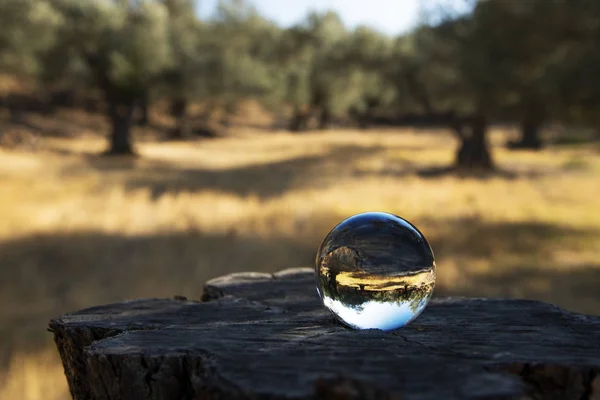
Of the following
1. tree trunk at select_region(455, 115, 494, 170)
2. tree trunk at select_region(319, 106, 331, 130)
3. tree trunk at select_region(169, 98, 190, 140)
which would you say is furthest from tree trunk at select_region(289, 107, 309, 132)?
tree trunk at select_region(455, 115, 494, 170)

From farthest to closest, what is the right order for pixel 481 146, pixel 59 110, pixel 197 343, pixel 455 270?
pixel 59 110 < pixel 481 146 < pixel 455 270 < pixel 197 343

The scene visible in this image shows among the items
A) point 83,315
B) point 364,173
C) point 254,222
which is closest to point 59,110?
point 364,173

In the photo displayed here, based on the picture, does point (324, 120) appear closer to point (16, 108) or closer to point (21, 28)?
point (16, 108)

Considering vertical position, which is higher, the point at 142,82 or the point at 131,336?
the point at 142,82

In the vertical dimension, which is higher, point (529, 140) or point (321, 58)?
point (321, 58)

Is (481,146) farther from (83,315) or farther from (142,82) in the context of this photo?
(83,315)

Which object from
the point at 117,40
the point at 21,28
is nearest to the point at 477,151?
the point at 117,40

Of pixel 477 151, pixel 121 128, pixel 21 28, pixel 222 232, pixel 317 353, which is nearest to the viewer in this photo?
pixel 317 353

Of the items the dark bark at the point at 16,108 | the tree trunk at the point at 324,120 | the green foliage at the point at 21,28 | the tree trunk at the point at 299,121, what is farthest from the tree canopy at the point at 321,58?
the dark bark at the point at 16,108
